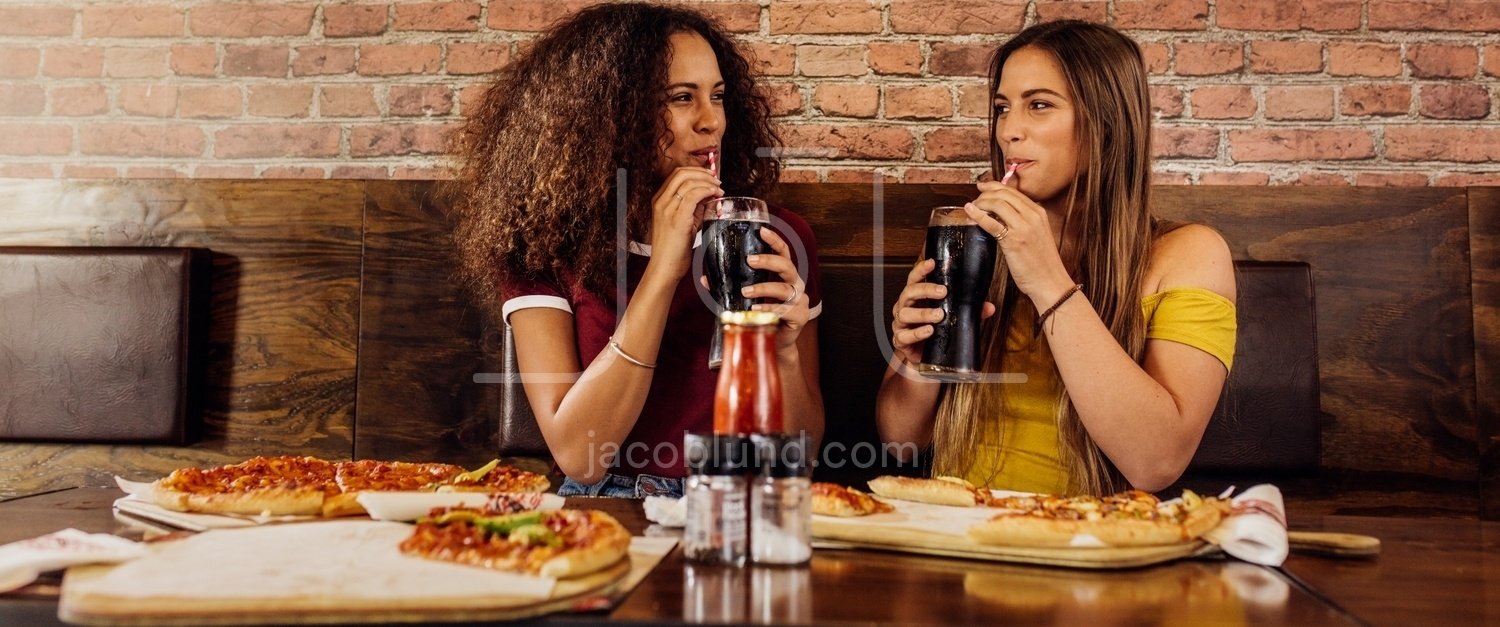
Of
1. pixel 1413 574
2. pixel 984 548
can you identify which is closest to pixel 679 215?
pixel 984 548

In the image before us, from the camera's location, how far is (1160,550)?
3.07ft

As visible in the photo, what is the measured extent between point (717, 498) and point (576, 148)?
1.10 metres

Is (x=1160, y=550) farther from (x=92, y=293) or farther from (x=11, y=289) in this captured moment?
(x=11, y=289)

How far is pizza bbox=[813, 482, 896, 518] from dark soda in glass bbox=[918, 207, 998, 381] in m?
0.43

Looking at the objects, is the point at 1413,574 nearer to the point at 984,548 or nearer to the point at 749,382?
the point at 984,548

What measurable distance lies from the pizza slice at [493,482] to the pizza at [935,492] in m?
0.44

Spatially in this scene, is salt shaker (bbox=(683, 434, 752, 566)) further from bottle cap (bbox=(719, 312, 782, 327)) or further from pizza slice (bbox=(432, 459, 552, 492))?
pizza slice (bbox=(432, 459, 552, 492))

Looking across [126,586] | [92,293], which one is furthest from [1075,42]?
[92,293]

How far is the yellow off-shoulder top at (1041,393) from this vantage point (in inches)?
62.2

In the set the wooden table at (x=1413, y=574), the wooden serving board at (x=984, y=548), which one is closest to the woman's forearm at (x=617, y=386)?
the wooden serving board at (x=984, y=548)

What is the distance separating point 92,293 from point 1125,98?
2171mm

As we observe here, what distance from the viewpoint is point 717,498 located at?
2.96 feet

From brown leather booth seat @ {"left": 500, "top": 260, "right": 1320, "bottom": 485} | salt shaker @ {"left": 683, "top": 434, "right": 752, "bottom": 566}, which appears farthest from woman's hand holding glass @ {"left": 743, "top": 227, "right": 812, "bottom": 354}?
brown leather booth seat @ {"left": 500, "top": 260, "right": 1320, "bottom": 485}

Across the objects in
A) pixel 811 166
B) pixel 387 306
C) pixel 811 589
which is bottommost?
pixel 811 589
